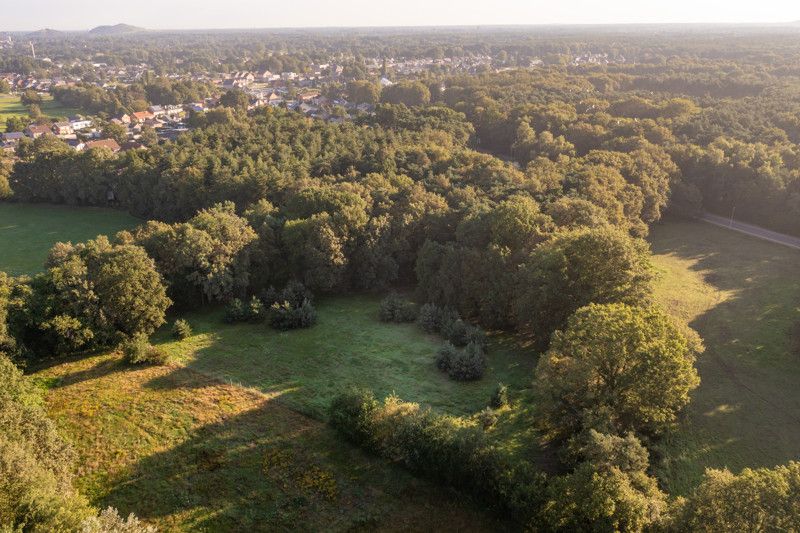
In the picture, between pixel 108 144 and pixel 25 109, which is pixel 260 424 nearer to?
pixel 108 144

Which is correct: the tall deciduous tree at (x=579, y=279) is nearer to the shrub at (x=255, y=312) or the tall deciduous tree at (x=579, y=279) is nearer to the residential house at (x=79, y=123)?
the shrub at (x=255, y=312)

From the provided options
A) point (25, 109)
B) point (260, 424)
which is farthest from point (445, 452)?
point (25, 109)

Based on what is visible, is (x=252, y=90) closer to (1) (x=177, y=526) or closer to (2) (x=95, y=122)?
(2) (x=95, y=122)

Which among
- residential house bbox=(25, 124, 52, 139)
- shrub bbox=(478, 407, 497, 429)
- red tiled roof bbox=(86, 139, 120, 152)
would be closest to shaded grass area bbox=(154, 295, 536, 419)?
shrub bbox=(478, 407, 497, 429)

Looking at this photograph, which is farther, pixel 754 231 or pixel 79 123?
pixel 79 123

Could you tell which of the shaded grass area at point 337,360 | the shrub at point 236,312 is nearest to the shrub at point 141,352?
the shaded grass area at point 337,360

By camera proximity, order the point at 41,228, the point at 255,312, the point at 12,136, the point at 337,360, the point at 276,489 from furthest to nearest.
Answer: the point at 12,136, the point at 41,228, the point at 255,312, the point at 337,360, the point at 276,489
